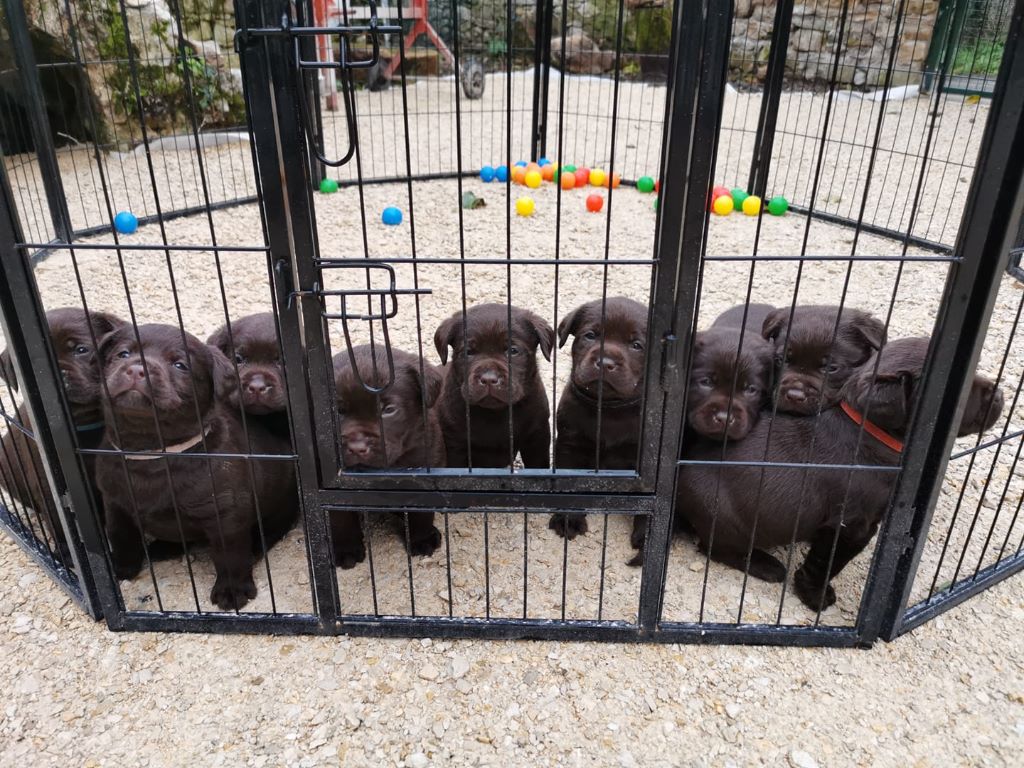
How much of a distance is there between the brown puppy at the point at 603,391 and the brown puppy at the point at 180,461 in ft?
4.49

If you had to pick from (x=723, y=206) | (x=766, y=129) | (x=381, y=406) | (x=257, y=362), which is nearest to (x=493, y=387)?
(x=381, y=406)

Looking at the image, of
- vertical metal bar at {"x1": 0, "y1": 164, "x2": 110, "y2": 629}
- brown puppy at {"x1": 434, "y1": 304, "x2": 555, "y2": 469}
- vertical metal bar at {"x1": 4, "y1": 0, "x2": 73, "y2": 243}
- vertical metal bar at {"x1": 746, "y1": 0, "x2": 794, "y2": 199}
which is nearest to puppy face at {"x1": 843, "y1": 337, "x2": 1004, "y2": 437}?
brown puppy at {"x1": 434, "y1": 304, "x2": 555, "y2": 469}

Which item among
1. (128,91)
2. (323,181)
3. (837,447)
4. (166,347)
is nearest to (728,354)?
(837,447)

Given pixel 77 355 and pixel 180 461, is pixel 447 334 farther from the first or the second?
pixel 77 355

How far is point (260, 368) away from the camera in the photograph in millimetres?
3820

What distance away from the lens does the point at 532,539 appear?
410 cm

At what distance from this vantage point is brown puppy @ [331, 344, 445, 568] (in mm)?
3330

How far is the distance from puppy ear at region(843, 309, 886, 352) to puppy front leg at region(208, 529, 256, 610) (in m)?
2.89

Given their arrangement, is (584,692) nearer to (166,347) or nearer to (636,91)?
(166,347)

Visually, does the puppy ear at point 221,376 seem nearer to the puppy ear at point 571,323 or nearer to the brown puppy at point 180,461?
the brown puppy at point 180,461

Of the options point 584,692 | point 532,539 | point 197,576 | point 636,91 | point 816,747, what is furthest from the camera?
point 636,91

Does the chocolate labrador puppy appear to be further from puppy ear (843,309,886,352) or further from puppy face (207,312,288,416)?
puppy face (207,312,288,416)

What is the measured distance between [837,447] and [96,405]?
10.2ft

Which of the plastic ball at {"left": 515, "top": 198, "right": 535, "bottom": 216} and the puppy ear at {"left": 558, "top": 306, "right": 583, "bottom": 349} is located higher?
the puppy ear at {"left": 558, "top": 306, "right": 583, "bottom": 349}
